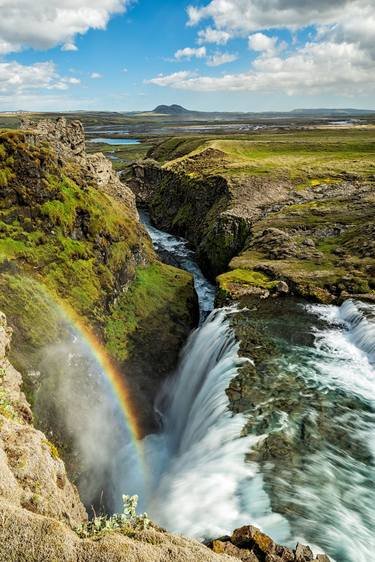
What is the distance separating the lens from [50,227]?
39719 mm

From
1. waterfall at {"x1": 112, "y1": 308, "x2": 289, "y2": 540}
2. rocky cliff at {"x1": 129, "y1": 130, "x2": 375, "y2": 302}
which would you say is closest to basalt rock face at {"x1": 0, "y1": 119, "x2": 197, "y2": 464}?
waterfall at {"x1": 112, "y1": 308, "x2": 289, "y2": 540}

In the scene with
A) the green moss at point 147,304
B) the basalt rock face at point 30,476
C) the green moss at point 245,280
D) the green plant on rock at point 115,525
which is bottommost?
the green moss at point 147,304

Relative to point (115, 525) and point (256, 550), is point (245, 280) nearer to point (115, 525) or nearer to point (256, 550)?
point (256, 550)

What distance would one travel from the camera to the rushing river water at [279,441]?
1586 cm

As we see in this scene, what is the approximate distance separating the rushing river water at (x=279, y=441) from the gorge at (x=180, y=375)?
100 millimetres

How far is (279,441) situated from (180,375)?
17396 millimetres

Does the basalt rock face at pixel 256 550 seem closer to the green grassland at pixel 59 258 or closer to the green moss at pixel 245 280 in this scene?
the green grassland at pixel 59 258

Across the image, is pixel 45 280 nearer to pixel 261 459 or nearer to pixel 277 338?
pixel 277 338

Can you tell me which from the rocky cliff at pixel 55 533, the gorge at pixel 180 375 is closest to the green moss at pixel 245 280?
the gorge at pixel 180 375

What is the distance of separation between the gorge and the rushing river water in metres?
0.10

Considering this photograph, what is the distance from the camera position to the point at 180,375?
124 feet

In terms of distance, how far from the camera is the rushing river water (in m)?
15.9

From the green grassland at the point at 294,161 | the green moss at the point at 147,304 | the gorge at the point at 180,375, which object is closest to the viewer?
the gorge at the point at 180,375

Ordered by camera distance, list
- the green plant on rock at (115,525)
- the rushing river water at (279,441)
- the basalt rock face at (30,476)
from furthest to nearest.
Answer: the rushing river water at (279,441) → the basalt rock face at (30,476) → the green plant on rock at (115,525)
